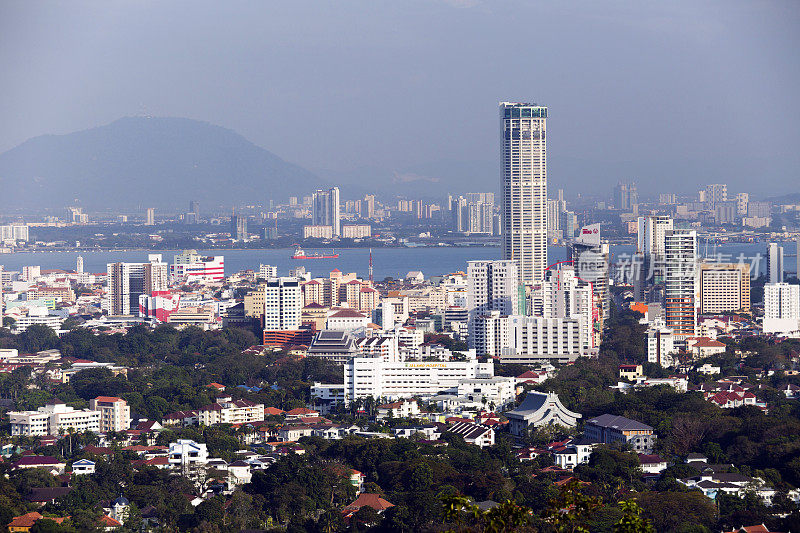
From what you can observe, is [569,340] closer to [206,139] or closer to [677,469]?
[677,469]

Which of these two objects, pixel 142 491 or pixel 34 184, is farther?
pixel 34 184

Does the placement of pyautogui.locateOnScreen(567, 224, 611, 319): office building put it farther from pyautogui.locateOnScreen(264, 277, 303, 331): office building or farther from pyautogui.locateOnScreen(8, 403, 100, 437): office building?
pyautogui.locateOnScreen(8, 403, 100, 437): office building

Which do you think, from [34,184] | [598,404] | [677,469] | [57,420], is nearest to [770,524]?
[677,469]

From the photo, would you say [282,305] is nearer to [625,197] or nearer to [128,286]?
[128,286]

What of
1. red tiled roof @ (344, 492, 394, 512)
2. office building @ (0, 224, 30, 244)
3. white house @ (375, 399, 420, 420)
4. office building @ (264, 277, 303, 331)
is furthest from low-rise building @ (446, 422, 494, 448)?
office building @ (0, 224, 30, 244)

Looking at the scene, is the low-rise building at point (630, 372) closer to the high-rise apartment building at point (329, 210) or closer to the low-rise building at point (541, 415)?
the low-rise building at point (541, 415)

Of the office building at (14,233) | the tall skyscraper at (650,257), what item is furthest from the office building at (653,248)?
the office building at (14,233)
